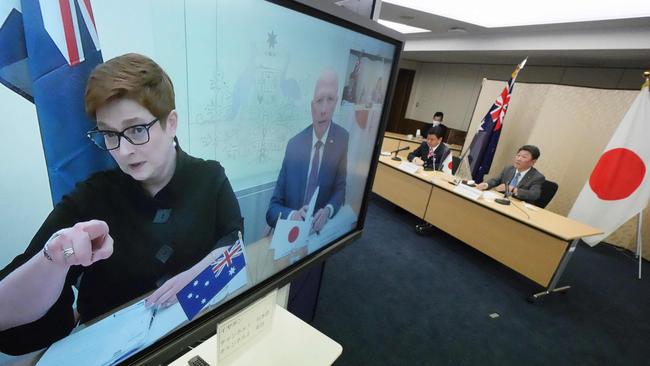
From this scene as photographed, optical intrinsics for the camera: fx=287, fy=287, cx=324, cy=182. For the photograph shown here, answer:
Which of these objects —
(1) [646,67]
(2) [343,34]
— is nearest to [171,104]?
(2) [343,34]

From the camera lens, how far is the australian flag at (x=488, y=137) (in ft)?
13.7

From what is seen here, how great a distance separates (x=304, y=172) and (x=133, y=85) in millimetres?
423

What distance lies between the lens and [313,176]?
2.54ft

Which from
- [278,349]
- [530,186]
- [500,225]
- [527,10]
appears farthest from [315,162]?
[527,10]

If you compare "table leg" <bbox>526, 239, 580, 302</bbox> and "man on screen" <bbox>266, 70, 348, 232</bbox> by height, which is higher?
"man on screen" <bbox>266, 70, 348, 232</bbox>

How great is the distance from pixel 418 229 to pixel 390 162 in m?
1.02

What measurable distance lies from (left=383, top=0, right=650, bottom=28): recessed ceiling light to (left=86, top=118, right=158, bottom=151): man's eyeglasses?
411 centimetres

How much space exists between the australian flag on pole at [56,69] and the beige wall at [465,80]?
6.98 meters

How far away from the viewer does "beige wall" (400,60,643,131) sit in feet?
Answer: 16.4

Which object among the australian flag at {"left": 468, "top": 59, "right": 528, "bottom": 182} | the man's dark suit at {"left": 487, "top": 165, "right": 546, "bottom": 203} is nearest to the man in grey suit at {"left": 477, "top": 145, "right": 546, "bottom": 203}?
the man's dark suit at {"left": 487, "top": 165, "right": 546, "bottom": 203}

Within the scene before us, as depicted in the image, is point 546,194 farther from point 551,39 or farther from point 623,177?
point 551,39

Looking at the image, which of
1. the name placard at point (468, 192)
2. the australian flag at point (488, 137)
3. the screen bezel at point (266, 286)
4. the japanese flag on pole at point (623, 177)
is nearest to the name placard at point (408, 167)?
the name placard at point (468, 192)

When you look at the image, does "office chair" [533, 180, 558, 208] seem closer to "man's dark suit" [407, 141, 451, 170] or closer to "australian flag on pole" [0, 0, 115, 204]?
"man's dark suit" [407, 141, 451, 170]

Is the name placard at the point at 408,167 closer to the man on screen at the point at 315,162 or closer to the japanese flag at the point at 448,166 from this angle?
the japanese flag at the point at 448,166
